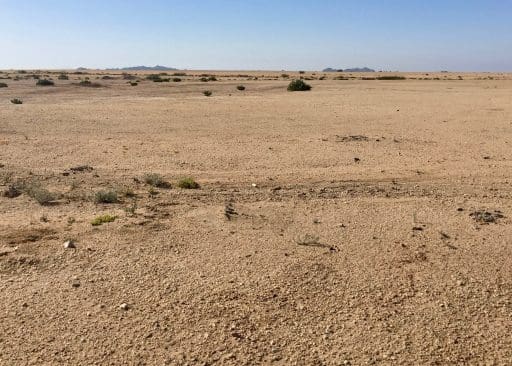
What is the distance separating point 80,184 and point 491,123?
647 inches

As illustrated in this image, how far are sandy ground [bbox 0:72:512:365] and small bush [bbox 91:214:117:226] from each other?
14 centimetres

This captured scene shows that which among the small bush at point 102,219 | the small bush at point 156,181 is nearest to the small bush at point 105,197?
the small bush at point 102,219

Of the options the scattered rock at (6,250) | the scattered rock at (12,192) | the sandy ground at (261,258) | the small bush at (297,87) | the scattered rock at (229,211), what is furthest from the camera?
the small bush at (297,87)

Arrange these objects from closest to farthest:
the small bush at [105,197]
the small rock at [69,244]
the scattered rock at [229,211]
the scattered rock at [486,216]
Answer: the small rock at [69,244], the scattered rock at [486,216], the scattered rock at [229,211], the small bush at [105,197]

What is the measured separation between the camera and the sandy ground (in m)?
5.34

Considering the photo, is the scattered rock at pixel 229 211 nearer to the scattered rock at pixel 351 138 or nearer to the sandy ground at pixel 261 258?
the sandy ground at pixel 261 258

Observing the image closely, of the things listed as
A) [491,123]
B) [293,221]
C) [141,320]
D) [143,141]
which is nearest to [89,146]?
[143,141]

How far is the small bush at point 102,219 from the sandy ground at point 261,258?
142 mm

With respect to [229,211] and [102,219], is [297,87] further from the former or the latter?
[102,219]

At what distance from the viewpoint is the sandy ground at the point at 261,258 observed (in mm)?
5344

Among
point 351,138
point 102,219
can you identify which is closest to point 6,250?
point 102,219

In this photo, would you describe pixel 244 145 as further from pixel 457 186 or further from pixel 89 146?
pixel 457 186

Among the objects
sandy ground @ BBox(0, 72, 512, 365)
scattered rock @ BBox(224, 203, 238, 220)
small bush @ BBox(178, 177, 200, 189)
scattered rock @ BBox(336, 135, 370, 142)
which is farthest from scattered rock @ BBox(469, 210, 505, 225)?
scattered rock @ BBox(336, 135, 370, 142)

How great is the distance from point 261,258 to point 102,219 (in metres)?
2.88
